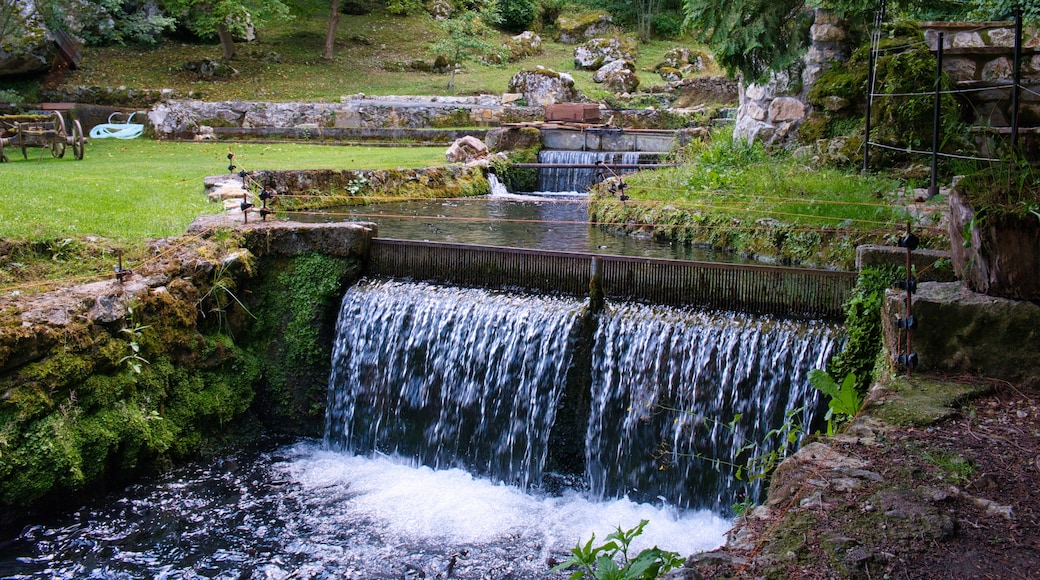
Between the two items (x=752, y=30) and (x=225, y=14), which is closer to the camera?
(x=752, y=30)

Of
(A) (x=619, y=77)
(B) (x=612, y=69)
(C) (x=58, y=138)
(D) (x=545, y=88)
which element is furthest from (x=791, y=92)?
(B) (x=612, y=69)

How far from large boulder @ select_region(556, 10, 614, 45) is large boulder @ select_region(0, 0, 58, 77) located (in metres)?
18.7

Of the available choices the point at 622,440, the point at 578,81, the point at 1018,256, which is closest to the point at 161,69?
the point at 578,81

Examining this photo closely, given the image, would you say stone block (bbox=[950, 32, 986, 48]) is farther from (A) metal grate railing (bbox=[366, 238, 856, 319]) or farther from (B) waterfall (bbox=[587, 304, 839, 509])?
(B) waterfall (bbox=[587, 304, 839, 509])

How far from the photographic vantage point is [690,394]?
6480 millimetres

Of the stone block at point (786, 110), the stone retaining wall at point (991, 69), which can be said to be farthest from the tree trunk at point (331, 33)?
the stone retaining wall at point (991, 69)

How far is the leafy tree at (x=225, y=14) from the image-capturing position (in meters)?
24.0

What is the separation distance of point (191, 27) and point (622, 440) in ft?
82.6

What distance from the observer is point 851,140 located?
9969mm

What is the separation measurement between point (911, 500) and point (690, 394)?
127 inches

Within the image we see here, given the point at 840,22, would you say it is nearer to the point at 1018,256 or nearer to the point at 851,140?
the point at 851,140

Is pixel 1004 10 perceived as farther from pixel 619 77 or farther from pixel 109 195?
pixel 619 77

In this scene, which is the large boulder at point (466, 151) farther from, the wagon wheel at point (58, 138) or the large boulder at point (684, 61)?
the large boulder at point (684, 61)

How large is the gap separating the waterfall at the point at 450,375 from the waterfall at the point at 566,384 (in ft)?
0.03
